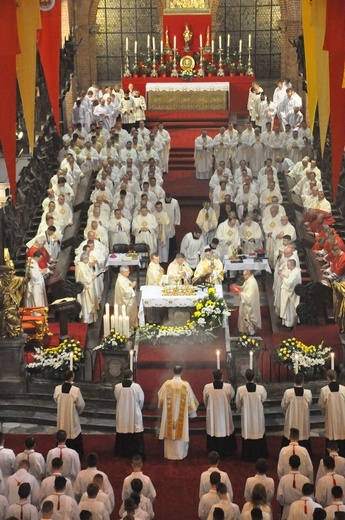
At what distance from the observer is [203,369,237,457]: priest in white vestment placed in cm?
1759

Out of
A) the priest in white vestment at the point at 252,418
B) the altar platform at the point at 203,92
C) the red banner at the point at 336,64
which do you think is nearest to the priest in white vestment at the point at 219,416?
the priest in white vestment at the point at 252,418

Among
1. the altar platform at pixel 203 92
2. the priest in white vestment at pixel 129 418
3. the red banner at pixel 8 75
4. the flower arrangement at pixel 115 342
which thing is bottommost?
the priest in white vestment at pixel 129 418

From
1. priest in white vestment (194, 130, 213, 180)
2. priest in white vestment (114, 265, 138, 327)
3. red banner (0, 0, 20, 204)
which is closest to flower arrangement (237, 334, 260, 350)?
priest in white vestment (114, 265, 138, 327)

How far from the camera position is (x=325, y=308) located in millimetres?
22828

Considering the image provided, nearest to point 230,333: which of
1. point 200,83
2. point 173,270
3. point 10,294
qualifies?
point 173,270

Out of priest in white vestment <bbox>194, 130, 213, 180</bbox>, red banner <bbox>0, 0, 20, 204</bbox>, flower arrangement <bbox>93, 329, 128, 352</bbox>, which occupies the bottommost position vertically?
flower arrangement <bbox>93, 329, 128, 352</bbox>

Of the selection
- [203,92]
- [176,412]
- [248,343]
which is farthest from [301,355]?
[203,92]

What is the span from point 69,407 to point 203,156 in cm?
1356

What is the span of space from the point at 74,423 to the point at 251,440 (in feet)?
8.44

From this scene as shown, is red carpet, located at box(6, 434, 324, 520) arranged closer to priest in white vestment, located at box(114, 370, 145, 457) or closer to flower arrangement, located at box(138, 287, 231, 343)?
priest in white vestment, located at box(114, 370, 145, 457)

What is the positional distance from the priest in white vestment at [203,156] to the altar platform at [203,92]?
3.85 meters

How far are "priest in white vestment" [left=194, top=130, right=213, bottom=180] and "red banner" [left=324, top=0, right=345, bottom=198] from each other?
37.6 ft

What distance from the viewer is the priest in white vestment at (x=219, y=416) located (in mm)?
17594

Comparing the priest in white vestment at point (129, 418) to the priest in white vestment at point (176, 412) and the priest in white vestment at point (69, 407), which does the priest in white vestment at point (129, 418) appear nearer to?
the priest in white vestment at point (176, 412)
